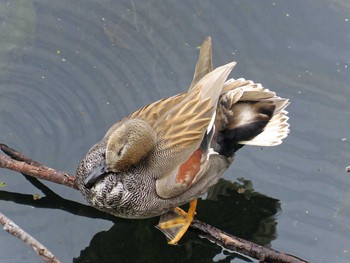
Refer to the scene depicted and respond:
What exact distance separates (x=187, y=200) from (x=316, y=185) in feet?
3.38

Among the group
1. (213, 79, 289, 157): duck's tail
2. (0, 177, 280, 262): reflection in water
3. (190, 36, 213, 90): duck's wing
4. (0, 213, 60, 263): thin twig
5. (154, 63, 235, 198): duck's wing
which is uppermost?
(190, 36, 213, 90): duck's wing

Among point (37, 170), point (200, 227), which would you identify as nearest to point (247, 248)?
point (200, 227)

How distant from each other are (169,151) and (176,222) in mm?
598

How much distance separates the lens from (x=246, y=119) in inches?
197

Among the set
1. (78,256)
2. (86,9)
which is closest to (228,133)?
(78,256)

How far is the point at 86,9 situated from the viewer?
5.91m

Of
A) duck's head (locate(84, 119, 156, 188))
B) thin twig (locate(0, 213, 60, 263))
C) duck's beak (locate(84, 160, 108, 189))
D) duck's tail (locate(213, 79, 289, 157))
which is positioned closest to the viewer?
thin twig (locate(0, 213, 60, 263))

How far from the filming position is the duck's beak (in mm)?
4633

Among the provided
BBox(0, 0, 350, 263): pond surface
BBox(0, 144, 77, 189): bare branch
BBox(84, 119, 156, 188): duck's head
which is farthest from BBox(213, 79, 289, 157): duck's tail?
BBox(0, 144, 77, 189): bare branch

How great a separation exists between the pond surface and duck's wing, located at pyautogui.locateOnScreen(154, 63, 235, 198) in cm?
58

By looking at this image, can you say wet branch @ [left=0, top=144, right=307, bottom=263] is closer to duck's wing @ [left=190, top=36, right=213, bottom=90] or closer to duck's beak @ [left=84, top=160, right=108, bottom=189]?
duck's beak @ [left=84, top=160, right=108, bottom=189]

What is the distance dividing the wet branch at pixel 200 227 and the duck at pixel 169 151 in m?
0.15

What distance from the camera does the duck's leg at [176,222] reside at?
4984 mm

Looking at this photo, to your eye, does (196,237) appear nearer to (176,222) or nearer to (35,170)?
(176,222)
